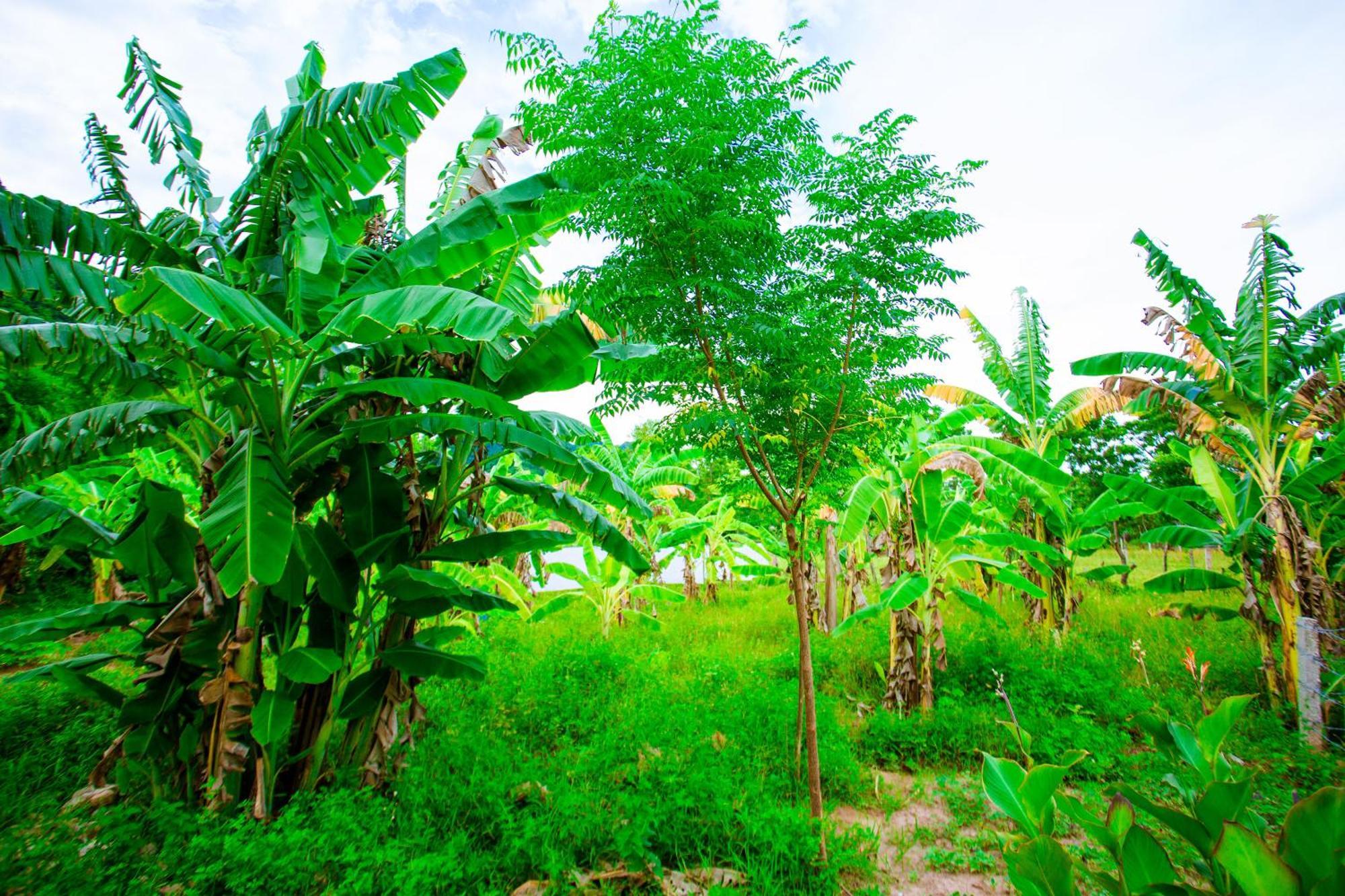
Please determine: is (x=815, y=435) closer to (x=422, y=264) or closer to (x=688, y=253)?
(x=688, y=253)

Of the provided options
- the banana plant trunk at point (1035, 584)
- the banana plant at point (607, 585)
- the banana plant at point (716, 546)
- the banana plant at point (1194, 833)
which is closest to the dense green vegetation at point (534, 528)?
the banana plant at point (1194, 833)

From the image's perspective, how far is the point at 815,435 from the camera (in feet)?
16.8

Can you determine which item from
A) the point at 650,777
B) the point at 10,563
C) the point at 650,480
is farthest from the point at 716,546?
the point at 10,563

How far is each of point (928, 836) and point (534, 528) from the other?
3.77m

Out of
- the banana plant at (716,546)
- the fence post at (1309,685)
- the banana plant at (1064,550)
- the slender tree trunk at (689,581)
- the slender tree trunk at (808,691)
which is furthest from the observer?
the slender tree trunk at (689,581)

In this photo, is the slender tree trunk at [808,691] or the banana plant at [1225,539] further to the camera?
the banana plant at [1225,539]

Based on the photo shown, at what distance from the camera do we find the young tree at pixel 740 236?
4086mm

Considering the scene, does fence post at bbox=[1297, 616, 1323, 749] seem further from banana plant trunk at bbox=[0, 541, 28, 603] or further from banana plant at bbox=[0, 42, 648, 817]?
banana plant trunk at bbox=[0, 541, 28, 603]

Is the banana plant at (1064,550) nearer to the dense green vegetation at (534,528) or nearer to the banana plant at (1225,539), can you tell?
the banana plant at (1225,539)

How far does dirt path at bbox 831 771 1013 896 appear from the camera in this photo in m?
3.57

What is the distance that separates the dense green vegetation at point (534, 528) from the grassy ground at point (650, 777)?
0.04 metres

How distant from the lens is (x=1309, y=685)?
5.20 meters

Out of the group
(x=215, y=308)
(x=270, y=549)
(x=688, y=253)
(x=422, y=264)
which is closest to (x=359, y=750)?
(x=270, y=549)

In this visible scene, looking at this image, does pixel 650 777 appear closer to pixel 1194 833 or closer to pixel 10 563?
pixel 1194 833
